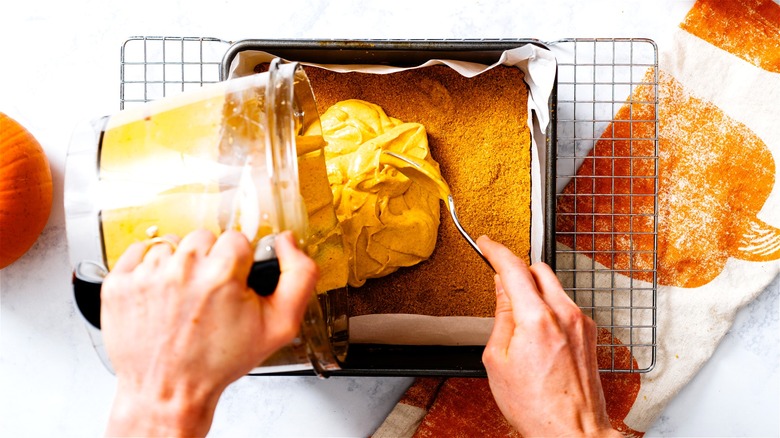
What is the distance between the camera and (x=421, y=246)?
3.87 feet

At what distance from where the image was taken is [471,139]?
1218 millimetres

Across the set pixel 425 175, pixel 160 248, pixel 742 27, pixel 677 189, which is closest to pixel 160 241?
pixel 160 248

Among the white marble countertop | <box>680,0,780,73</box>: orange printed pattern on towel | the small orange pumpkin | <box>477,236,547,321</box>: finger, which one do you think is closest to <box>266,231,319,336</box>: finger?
<box>477,236,547,321</box>: finger

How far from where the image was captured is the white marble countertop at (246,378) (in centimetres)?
137

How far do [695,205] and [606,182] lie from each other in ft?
0.66

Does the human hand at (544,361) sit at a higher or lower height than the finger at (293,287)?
lower

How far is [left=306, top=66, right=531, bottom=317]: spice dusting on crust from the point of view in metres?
1.22

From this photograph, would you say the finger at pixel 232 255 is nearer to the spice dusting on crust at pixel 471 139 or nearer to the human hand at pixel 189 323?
the human hand at pixel 189 323

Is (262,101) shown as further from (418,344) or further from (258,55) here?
(418,344)

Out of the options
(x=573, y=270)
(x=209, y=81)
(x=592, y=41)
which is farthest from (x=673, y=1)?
(x=209, y=81)

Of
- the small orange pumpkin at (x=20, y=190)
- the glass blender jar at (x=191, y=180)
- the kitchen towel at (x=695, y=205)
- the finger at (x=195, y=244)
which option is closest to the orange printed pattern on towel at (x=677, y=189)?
the kitchen towel at (x=695, y=205)

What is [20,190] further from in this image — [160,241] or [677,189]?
[677,189]

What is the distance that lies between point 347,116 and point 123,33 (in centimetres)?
60

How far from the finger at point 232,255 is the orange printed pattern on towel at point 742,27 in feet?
3.72
